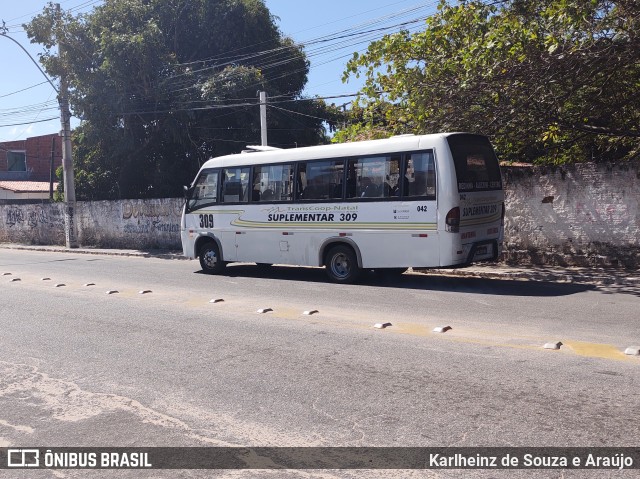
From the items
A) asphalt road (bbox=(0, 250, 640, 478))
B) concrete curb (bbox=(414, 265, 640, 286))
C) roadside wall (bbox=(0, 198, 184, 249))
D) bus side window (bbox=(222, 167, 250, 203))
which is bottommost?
asphalt road (bbox=(0, 250, 640, 478))

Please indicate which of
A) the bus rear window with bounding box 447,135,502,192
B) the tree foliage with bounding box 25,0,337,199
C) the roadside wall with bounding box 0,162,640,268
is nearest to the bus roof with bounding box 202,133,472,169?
the bus rear window with bounding box 447,135,502,192

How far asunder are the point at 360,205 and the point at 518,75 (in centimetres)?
418

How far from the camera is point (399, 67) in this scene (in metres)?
14.3

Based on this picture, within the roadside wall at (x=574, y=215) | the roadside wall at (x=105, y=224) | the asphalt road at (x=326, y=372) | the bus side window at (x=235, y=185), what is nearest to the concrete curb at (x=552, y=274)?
the roadside wall at (x=574, y=215)

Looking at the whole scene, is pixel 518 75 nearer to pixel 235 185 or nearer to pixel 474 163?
pixel 474 163

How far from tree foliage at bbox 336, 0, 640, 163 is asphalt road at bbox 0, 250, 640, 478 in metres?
4.42

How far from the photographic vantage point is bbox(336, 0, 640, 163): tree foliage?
40.1 feet

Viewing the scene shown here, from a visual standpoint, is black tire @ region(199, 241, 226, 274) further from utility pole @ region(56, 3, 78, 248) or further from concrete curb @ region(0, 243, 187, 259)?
utility pole @ region(56, 3, 78, 248)

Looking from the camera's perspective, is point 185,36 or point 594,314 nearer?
point 594,314

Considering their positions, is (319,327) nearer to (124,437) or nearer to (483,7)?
(124,437)

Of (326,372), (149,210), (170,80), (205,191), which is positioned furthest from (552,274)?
(170,80)

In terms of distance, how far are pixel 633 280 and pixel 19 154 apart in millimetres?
50411

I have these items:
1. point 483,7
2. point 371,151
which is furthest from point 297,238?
point 483,7

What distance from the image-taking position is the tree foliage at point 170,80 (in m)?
25.0
